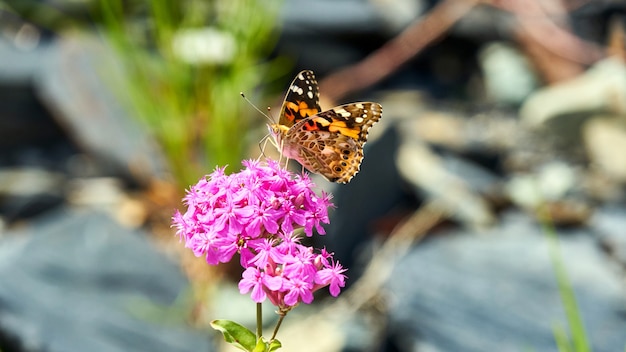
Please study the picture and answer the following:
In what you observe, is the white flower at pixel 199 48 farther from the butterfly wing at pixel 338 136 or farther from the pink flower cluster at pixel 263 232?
the pink flower cluster at pixel 263 232

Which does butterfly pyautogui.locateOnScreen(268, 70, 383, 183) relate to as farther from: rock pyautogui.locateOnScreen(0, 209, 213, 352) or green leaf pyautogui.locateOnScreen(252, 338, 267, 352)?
rock pyautogui.locateOnScreen(0, 209, 213, 352)

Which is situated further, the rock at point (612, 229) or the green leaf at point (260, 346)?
the rock at point (612, 229)

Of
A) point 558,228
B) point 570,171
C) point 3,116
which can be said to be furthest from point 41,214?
point 570,171

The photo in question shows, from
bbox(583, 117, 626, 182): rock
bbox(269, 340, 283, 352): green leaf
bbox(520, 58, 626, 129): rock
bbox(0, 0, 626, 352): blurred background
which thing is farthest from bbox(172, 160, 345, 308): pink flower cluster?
bbox(520, 58, 626, 129): rock

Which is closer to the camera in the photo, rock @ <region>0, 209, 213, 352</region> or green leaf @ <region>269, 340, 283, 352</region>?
green leaf @ <region>269, 340, 283, 352</region>

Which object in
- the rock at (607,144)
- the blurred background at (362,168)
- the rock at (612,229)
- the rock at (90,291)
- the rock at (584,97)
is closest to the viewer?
the rock at (90,291)

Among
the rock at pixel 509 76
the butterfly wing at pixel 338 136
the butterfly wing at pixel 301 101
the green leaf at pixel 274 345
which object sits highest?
the rock at pixel 509 76

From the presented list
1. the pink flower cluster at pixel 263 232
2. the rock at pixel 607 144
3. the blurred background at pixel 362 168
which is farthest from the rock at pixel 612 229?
the pink flower cluster at pixel 263 232
